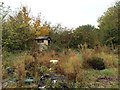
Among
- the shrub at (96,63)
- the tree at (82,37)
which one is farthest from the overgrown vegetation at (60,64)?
the tree at (82,37)

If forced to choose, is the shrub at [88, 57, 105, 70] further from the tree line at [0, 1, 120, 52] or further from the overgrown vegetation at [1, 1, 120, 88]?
the tree line at [0, 1, 120, 52]

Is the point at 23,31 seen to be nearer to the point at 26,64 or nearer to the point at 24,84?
the point at 26,64

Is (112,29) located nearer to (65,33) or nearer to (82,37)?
(82,37)

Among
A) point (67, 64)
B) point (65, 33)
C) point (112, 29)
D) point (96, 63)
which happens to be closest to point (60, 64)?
point (67, 64)

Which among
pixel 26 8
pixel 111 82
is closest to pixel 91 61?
pixel 111 82

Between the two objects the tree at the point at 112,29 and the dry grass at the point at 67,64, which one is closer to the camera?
the dry grass at the point at 67,64

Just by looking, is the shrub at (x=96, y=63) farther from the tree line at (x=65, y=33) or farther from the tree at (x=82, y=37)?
the tree at (x=82, y=37)

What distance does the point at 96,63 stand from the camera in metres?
8.35

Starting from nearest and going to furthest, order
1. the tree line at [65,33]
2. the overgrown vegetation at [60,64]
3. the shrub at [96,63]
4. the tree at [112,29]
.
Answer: the overgrown vegetation at [60,64] < the shrub at [96,63] < the tree line at [65,33] < the tree at [112,29]

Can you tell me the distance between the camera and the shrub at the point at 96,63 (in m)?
8.27

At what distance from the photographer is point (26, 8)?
16656 mm

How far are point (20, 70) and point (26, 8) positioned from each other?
10.6m

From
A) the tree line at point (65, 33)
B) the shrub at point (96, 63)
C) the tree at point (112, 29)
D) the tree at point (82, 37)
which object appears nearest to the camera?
the shrub at point (96, 63)

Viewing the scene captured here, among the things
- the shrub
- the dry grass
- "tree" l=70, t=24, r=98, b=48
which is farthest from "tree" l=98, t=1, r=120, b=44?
the shrub
